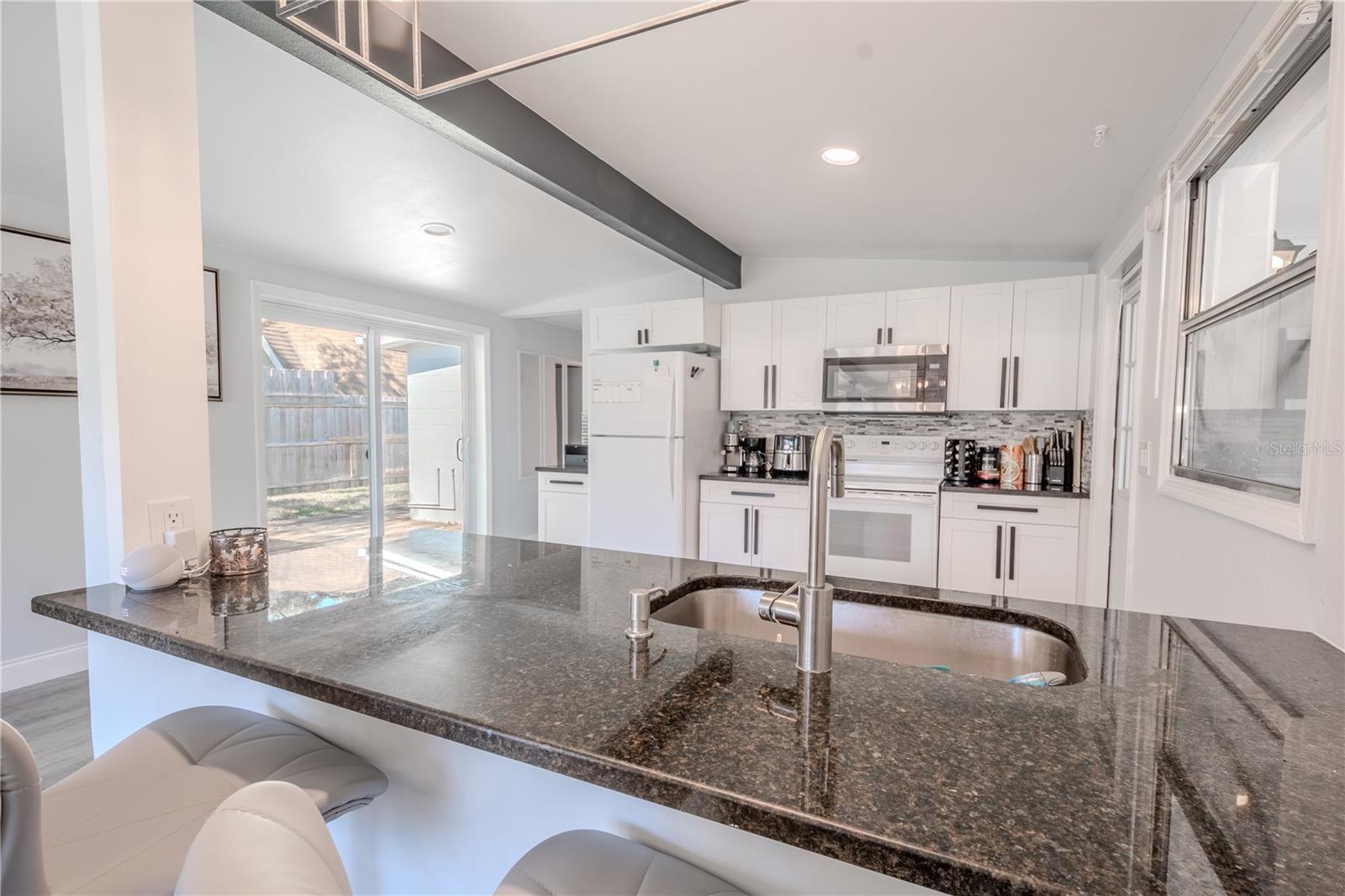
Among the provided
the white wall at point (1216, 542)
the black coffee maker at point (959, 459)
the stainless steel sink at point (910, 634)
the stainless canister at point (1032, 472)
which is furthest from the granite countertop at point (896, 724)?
the black coffee maker at point (959, 459)

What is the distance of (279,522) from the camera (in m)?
4.04

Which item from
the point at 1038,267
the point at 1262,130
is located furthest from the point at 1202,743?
the point at 1038,267

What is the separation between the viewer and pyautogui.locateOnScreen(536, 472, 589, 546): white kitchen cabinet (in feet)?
15.5

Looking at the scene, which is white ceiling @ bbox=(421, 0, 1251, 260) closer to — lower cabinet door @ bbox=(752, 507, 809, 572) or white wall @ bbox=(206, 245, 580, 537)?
lower cabinet door @ bbox=(752, 507, 809, 572)

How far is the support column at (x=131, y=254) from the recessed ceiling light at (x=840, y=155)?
6.85 feet

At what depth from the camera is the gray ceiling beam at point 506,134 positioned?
67.1 inches

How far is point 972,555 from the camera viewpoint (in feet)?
11.4

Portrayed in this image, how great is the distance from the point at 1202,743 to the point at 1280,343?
43.8 inches

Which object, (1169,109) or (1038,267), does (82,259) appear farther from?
(1038,267)

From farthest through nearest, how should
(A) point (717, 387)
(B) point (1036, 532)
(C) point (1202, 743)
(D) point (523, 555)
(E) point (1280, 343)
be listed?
(A) point (717, 387), (B) point (1036, 532), (D) point (523, 555), (E) point (1280, 343), (C) point (1202, 743)

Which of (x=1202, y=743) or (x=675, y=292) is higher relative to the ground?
(x=675, y=292)

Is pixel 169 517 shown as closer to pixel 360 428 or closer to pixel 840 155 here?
pixel 840 155

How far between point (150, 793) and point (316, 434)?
371cm
